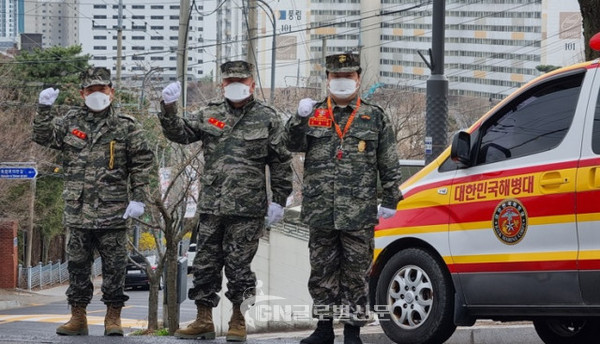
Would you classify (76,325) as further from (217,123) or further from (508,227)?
(508,227)

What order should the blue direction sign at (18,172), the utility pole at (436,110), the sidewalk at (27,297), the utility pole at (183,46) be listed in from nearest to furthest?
the utility pole at (436,110)
the utility pole at (183,46)
the blue direction sign at (18,172)
the sidewalk at (27,297)

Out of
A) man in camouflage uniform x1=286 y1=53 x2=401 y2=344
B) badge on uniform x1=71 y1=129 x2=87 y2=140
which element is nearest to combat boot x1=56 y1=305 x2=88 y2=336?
badge on uniform x1=71 y1=129 x2=87 y2=140

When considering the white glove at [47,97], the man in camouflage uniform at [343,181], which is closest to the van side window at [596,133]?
the man in camouflage uniform at [343,181]

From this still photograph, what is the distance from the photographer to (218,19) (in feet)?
558

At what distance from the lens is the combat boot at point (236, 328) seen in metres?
→ 8.09

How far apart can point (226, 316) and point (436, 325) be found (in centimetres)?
1224

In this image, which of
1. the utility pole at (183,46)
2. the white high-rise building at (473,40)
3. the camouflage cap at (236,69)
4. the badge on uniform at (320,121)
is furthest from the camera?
the white high-rise building at (473,40)

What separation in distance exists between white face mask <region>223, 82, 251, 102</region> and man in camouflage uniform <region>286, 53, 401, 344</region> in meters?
0.56

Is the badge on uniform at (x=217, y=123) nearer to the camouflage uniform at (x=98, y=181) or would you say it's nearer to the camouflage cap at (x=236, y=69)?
the camouflage cap at (x=236, y=69)

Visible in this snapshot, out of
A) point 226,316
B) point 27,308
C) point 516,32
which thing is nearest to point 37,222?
point 27,308

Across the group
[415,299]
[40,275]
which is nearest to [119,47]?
[40,275]

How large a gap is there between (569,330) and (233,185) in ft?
9.54

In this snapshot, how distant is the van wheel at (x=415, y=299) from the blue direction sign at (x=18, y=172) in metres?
23.5

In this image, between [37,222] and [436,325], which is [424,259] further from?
[37,222]
